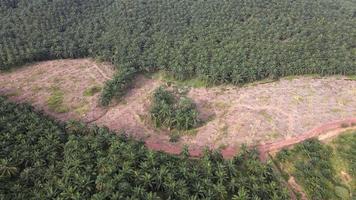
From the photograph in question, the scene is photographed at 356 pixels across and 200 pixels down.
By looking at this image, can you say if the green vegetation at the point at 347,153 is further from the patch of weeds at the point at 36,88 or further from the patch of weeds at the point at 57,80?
the patch of weeds at the point at 36,88

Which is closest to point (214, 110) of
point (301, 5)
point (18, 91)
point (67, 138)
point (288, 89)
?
point (288, 89)

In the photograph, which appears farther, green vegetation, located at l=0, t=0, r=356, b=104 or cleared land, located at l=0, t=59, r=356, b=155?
green vegetation, located at l=0, t=0, r=356, b=104

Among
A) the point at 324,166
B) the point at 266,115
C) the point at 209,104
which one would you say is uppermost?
the point at 266,115

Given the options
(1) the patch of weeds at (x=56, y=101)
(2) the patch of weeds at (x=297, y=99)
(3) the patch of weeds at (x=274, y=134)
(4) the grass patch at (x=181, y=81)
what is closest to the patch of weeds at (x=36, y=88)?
(1) the patch of weeds at (x=56, y=101)

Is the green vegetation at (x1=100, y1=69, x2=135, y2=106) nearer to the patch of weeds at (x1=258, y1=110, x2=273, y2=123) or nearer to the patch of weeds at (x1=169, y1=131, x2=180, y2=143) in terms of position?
the patch of weeds at (x1=169, y1=131, x2=180, y2=143)

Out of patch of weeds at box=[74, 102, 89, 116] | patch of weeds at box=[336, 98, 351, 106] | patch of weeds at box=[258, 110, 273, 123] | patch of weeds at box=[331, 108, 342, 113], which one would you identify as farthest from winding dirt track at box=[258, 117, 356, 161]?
patch of weeds at box=[74, 102, 89, 116]

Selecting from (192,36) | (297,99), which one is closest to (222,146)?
(297,99)

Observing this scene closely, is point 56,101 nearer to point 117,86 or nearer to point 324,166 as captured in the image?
point 117,86
